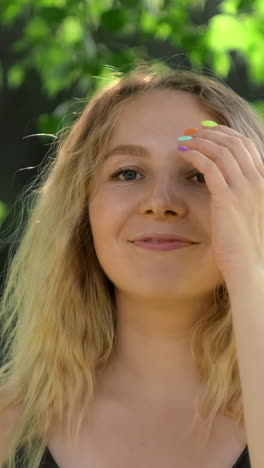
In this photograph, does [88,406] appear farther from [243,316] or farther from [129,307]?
[243,316]

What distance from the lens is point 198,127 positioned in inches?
91.4

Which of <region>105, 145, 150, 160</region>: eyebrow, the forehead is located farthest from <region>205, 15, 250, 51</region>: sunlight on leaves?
<region>105, 145, 150, 160</region>: eyebrow

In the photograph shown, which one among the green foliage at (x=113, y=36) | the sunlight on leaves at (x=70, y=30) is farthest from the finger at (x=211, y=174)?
the sunlight on leaves at (x=70, y=30)

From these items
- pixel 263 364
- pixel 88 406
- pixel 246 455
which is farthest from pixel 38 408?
pixel 263 364

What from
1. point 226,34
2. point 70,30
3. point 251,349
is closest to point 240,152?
point 251,349

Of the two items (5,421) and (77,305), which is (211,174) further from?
(5,421)

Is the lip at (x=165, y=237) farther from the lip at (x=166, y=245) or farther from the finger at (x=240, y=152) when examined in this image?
the finger at (x=240, y=152)

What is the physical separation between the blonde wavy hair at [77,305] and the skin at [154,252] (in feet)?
0.15

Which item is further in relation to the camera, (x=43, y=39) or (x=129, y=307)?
(x=43, y=39)

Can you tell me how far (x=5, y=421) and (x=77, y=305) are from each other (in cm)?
37

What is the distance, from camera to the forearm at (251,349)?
6.23 feet

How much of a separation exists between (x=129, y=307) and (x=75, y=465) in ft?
1.35

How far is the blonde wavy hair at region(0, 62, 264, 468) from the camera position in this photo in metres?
2.36

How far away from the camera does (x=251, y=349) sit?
6.42 ft
